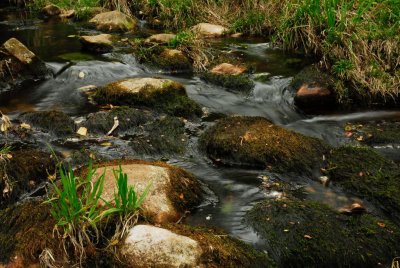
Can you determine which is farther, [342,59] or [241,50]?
[241,50]

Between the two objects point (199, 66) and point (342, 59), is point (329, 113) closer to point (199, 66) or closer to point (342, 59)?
point (342, 59)

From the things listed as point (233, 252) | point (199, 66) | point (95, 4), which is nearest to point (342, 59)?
point (199, 66)

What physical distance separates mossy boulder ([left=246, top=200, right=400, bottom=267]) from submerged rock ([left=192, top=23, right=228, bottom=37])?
22.8 feet

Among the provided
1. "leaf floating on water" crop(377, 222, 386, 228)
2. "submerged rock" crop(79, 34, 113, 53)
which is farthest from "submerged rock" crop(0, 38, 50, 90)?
"leaf floating on water" crop(377, 222, 386, 228)

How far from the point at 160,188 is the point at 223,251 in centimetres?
88

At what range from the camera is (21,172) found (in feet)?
13.2

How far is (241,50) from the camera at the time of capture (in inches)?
345

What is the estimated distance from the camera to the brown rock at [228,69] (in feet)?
24.4

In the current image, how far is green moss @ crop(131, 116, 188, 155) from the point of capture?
4.94 metres

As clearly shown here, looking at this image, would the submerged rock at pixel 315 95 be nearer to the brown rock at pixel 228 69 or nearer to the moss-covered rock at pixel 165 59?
the brown rock at pixel 228 69

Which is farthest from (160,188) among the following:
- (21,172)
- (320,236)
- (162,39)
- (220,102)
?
(162,39)

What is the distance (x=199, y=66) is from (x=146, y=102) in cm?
199

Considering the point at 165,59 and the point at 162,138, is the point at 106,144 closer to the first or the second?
the point at 162,138

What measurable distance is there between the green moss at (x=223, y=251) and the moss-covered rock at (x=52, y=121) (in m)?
2.77
